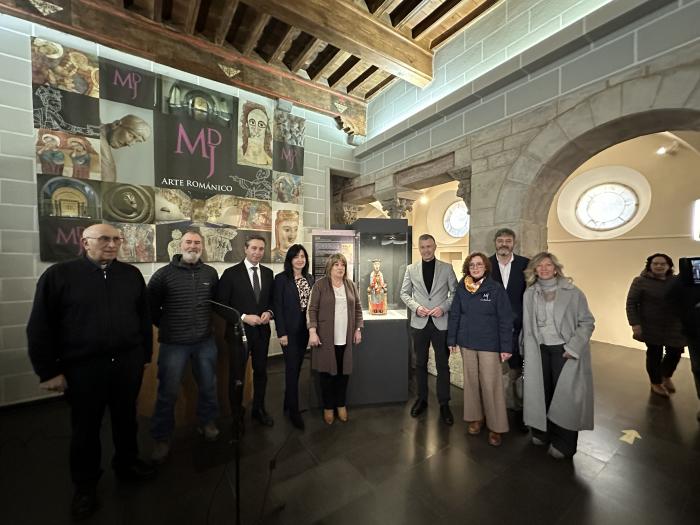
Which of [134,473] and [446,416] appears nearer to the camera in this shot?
[134,473]

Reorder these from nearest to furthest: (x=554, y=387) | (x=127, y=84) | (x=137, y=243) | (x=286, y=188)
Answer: (x=554, y=387) → (x=127, y=84) → (x=137, y=243) → (x=286, y=188)

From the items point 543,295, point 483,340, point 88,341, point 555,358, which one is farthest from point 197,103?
point 555,358

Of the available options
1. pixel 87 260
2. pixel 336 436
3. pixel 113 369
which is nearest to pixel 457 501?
pixel 336 436

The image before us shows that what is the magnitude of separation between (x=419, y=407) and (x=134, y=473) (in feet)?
8.53

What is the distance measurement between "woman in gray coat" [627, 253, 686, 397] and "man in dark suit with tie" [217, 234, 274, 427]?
15.4 ft

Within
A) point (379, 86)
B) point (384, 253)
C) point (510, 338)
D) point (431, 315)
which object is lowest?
point (510, 338)

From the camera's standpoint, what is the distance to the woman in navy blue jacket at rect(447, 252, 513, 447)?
8.31ft

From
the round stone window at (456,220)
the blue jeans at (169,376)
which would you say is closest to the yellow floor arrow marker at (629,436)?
the blue jeans at (169,376)

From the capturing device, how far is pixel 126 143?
3660 mm

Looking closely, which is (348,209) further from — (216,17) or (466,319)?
(466,319)

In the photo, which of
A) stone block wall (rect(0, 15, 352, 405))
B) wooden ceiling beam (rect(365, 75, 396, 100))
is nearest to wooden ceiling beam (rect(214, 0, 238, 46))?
stone block wall (rect(0, 15, 352, 405))

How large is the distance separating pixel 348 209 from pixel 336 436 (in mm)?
4793

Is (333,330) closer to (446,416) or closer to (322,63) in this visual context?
(446,416)

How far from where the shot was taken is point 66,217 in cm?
332
